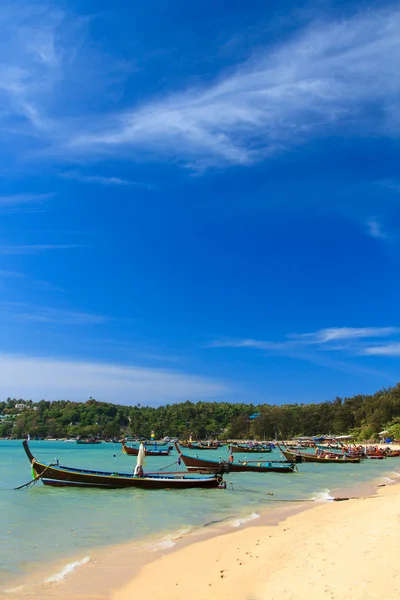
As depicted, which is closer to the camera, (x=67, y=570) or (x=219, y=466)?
(x=67, y=570)

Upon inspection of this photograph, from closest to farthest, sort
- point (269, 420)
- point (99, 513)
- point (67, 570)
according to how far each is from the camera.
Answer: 1. point (67, 570)
2. point (99, 513)
3. point (269, 420)

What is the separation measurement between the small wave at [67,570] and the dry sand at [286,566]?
1701mm

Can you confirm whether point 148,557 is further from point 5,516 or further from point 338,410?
point 338,410

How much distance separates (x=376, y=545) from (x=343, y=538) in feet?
5.05

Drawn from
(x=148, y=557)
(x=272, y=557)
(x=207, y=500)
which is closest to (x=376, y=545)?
(x=272, y=557)

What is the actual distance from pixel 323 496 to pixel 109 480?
11.3m

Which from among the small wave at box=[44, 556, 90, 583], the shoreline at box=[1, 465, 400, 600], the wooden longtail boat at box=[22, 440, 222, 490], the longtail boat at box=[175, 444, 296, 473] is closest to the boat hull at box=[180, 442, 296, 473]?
the longtail boat at box=[175, 444, 296, 473]

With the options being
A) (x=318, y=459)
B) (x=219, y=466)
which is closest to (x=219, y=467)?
(x=219, y=466)

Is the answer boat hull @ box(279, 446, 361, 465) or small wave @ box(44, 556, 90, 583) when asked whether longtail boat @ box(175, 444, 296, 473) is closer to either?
boat hull @ box(279, 446, 361, 465)

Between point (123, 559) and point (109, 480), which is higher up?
point (109, 480)

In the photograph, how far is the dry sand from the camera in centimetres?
797

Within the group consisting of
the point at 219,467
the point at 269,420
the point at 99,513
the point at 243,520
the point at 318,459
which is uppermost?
the point at 269,420

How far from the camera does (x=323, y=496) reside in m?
24.2

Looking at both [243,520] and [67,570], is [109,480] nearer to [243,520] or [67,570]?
[243,520]
